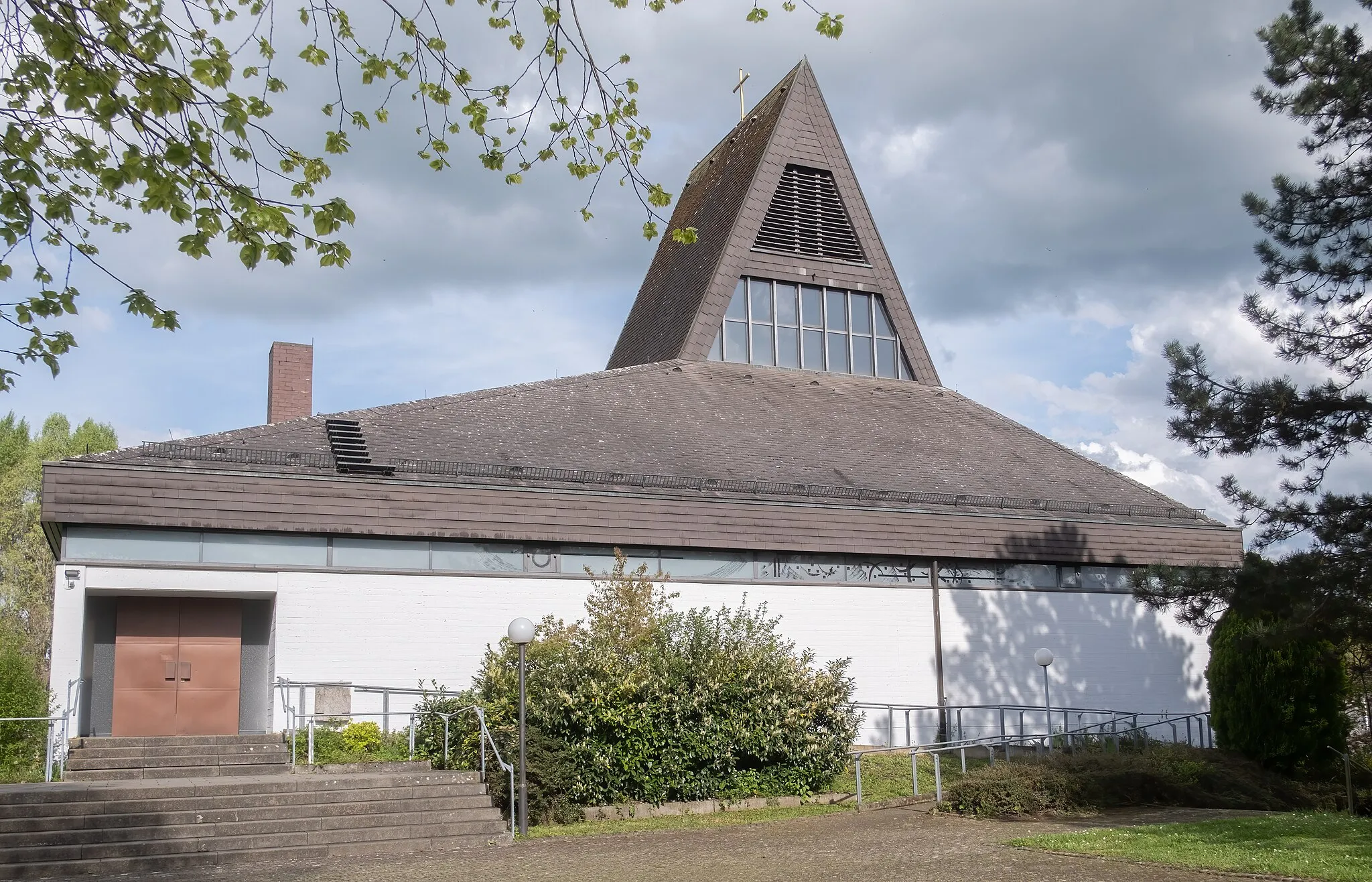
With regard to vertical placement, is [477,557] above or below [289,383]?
below

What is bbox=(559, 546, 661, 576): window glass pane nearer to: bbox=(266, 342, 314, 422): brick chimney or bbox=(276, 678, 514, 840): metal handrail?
bbox=(276, 678, 514, 840): metal handrail

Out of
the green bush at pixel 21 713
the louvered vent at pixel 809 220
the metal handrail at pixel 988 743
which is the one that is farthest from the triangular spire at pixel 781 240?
the green bush at pixel 21 713

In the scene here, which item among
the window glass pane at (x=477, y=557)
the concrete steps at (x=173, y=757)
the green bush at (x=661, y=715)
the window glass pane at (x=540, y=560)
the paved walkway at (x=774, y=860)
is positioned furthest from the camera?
the window glass pane at (x=540, y=560)

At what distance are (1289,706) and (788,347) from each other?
45.1 ft

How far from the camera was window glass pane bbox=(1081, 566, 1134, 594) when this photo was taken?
23.4m

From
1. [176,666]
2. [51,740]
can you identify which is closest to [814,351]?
[176,666]

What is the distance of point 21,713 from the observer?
51.8 feet

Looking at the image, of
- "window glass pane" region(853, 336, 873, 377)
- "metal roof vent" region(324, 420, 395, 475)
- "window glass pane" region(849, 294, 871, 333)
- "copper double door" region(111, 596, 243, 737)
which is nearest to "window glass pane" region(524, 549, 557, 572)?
"metal roof vent" region(324, 420, 395, 475)

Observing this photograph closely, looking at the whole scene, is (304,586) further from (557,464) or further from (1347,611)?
(1347,611)

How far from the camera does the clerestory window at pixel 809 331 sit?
2823 centimetres

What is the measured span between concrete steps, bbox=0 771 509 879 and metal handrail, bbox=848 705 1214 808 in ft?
16.2

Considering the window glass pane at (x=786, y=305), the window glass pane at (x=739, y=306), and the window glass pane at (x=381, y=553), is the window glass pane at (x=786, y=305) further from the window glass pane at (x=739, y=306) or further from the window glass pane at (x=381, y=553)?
the window glass pane at (x=381, y=553)

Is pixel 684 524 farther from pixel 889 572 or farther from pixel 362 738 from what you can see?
pixel 362 738

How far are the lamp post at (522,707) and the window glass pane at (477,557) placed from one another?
16.6 ft
